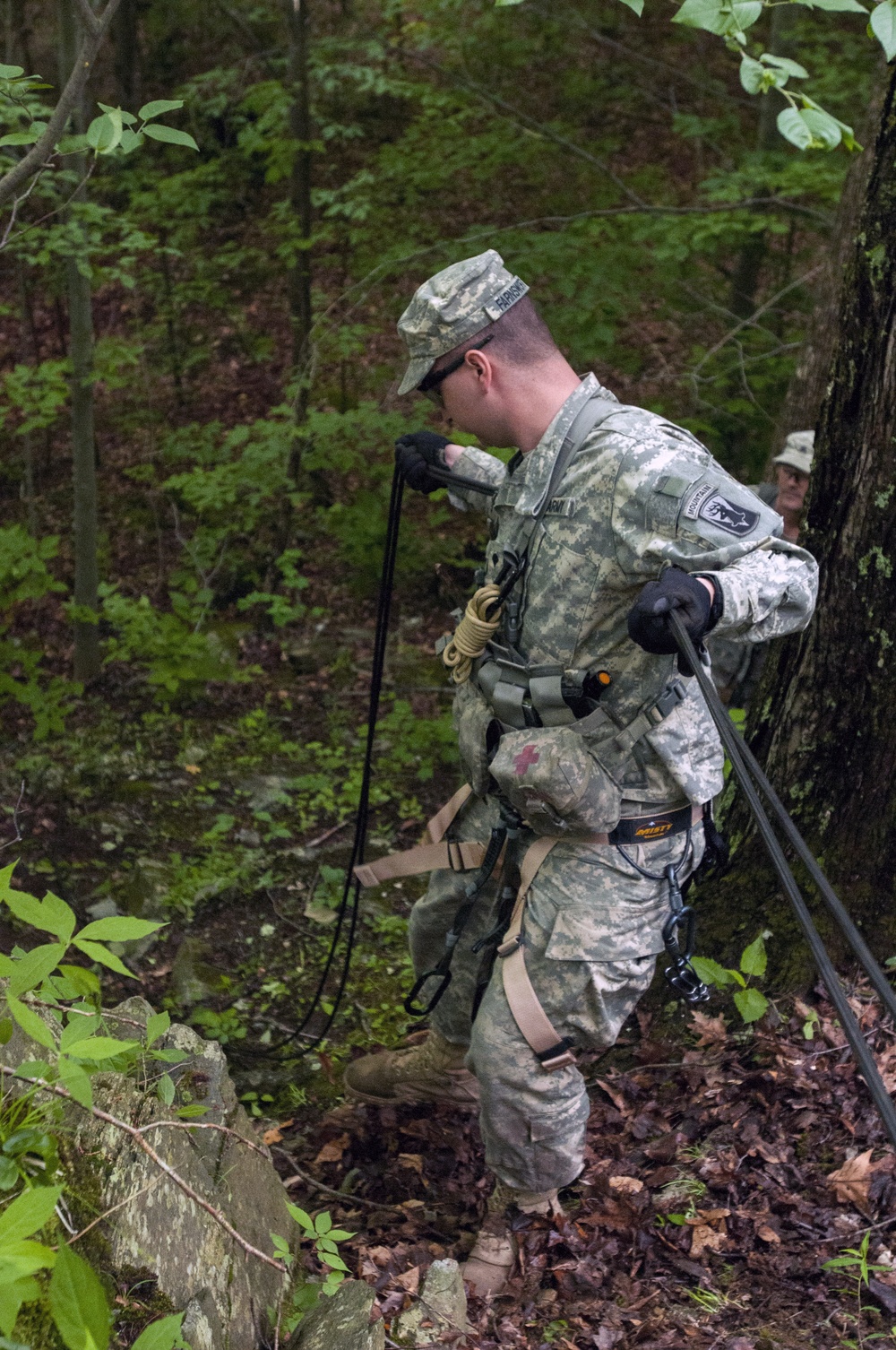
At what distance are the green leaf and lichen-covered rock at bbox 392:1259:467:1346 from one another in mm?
1194

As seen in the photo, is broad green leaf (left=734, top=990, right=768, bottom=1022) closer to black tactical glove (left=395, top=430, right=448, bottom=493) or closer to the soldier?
the soldier

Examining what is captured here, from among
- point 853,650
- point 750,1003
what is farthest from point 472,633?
point 750,1003

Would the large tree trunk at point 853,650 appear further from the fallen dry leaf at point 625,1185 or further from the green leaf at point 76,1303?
the green leaf at point 76,1303

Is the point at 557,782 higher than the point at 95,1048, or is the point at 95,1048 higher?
the point at 95,1048

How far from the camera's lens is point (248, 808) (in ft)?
19.2

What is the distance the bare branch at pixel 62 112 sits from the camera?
2.65 meters

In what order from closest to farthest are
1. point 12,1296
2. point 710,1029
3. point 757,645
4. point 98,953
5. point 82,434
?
point 12,1296 < point 98,953 < point 710,1029 < point 757,645 < point 82,434

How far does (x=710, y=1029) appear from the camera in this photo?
3.36m

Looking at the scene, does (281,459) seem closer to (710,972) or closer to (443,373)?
(443,373)

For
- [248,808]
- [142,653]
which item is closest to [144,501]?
[142,653]

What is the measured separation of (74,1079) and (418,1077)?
6.99ft

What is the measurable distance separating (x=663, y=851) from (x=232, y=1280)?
144cm

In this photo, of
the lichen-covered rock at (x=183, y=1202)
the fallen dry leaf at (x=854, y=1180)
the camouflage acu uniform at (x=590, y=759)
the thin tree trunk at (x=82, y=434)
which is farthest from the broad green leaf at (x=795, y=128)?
the thin tree trunk at (x=82, y=434)

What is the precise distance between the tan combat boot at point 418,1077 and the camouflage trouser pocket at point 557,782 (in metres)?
1.12
